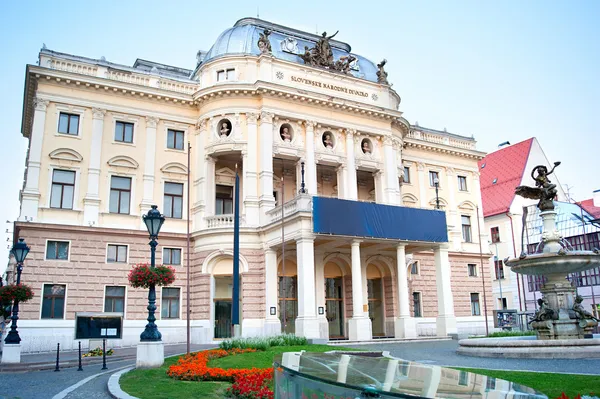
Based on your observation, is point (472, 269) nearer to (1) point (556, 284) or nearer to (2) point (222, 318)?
(2) point (222, 318)

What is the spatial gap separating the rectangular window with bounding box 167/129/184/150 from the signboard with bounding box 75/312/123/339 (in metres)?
13.2

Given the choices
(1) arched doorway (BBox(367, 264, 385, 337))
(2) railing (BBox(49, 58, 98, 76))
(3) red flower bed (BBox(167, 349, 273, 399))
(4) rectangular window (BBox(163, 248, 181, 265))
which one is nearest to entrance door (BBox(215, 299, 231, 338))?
(4) rectangular window (BBox(163, 248, 181, 265))

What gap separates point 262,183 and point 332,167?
6.71 metres

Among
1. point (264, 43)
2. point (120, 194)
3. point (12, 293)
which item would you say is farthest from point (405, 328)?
point (12, 293)

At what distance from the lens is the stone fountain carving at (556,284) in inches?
701

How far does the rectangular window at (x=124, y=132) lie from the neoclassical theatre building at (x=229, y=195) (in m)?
0.07

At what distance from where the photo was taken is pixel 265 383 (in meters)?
11.8

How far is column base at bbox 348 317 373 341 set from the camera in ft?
99.8

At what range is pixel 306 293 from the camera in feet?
96.5

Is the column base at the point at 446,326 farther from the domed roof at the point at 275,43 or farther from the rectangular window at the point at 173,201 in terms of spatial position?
the domed roof at the point at 275,43

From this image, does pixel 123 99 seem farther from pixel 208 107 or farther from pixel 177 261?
pixel 177 261

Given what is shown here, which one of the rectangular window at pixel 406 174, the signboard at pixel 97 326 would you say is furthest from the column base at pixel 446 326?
the signboard at pixel 97 326

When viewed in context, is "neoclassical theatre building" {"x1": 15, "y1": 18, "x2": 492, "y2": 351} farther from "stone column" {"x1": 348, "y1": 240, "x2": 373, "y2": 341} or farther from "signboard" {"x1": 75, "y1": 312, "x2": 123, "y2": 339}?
"signboard" {"x1": 75, "y1": 312, "x2": 123, "y2": 339}

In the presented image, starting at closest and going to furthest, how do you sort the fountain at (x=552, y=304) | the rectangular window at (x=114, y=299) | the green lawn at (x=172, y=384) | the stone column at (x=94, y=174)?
1. the green lawn at (x=172, y=384)
2. the fountain at (x=552, y=304)
3. the rectangular window at (x=114, y=299)
4. the stone column at (x=94, y=174)
